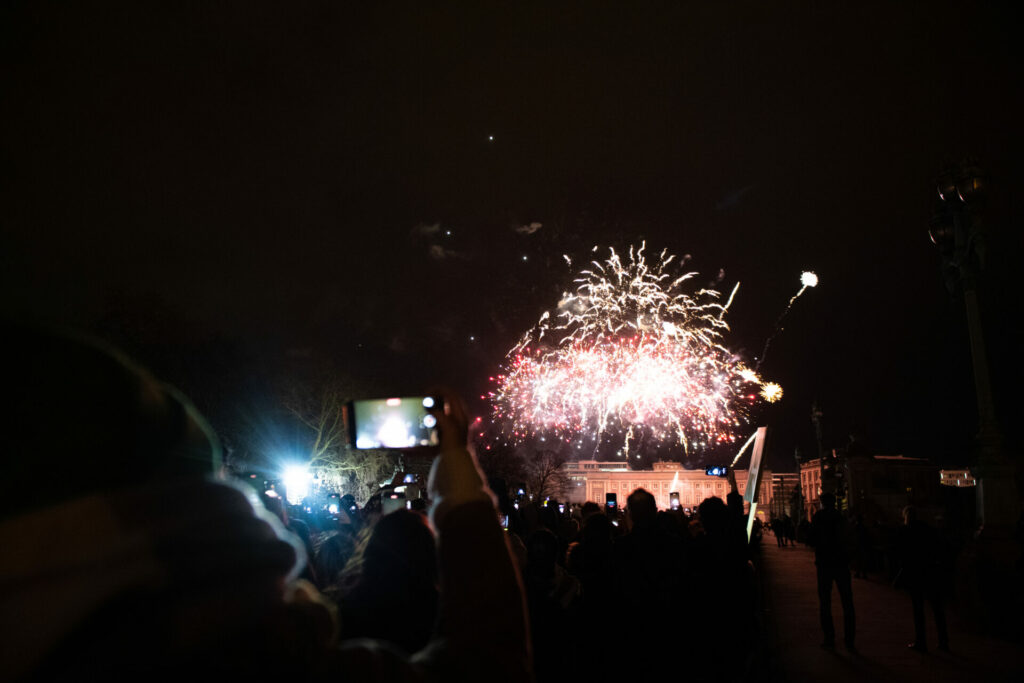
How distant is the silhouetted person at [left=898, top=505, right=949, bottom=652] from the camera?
30.9 ft

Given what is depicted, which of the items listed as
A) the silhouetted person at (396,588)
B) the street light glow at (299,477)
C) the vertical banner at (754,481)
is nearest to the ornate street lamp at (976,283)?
the vertical banner at (754,481)

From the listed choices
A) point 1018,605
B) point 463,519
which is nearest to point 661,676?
point 463,519

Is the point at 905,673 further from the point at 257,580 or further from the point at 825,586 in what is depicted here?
the point at 257,580

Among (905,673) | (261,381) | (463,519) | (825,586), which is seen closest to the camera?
(463,519)

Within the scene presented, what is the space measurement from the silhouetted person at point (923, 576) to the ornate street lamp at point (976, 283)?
8.90 ft

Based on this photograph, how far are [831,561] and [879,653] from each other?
1.28m

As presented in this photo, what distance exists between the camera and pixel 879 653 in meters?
9.51

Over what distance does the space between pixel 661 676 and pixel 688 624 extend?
0.37 metres

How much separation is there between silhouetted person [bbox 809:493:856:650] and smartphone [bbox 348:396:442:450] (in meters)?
8.64

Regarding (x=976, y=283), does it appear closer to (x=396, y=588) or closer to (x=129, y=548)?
(x=396, y=588)

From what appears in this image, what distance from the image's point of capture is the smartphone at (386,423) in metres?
2.51

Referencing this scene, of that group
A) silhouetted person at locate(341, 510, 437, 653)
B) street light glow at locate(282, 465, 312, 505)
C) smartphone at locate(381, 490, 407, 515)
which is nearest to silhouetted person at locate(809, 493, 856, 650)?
smartphone at locate(381, 490, 407, 515)

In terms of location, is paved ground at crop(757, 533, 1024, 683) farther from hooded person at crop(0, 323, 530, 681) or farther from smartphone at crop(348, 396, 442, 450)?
hooded person at crop(0, 323, 530, 681)

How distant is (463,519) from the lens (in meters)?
1.50
